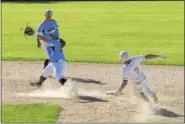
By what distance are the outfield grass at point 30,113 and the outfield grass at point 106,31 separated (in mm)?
6818

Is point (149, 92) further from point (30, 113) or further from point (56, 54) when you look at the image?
point (56, 54)

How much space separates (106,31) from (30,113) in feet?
58.0

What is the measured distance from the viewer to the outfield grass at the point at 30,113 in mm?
12297

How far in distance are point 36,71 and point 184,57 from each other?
5.91m

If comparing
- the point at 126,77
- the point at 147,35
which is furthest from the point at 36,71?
the point at 147,35

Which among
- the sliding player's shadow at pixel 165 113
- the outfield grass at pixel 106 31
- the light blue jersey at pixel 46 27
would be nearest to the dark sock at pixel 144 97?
the sliding player's shadow at pixel 165 113

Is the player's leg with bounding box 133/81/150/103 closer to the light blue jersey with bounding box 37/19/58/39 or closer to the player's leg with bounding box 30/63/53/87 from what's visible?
the player's leg with bounding box 30/63/53/87

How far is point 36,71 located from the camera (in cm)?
1797

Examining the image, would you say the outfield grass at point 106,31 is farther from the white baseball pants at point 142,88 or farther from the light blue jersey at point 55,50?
the white baseball pants at point 142,88

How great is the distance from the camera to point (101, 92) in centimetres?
1526

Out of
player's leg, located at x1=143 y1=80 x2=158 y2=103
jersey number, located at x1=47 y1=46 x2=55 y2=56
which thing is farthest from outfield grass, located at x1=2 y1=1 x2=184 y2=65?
player's leg, located at x1=143 y1=80 x2=158 y2=103

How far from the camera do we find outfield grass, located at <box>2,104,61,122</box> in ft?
40.3

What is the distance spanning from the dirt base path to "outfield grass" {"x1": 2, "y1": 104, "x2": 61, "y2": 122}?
242 mm

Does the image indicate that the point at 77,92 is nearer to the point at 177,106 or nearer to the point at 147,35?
the point at 177,106
